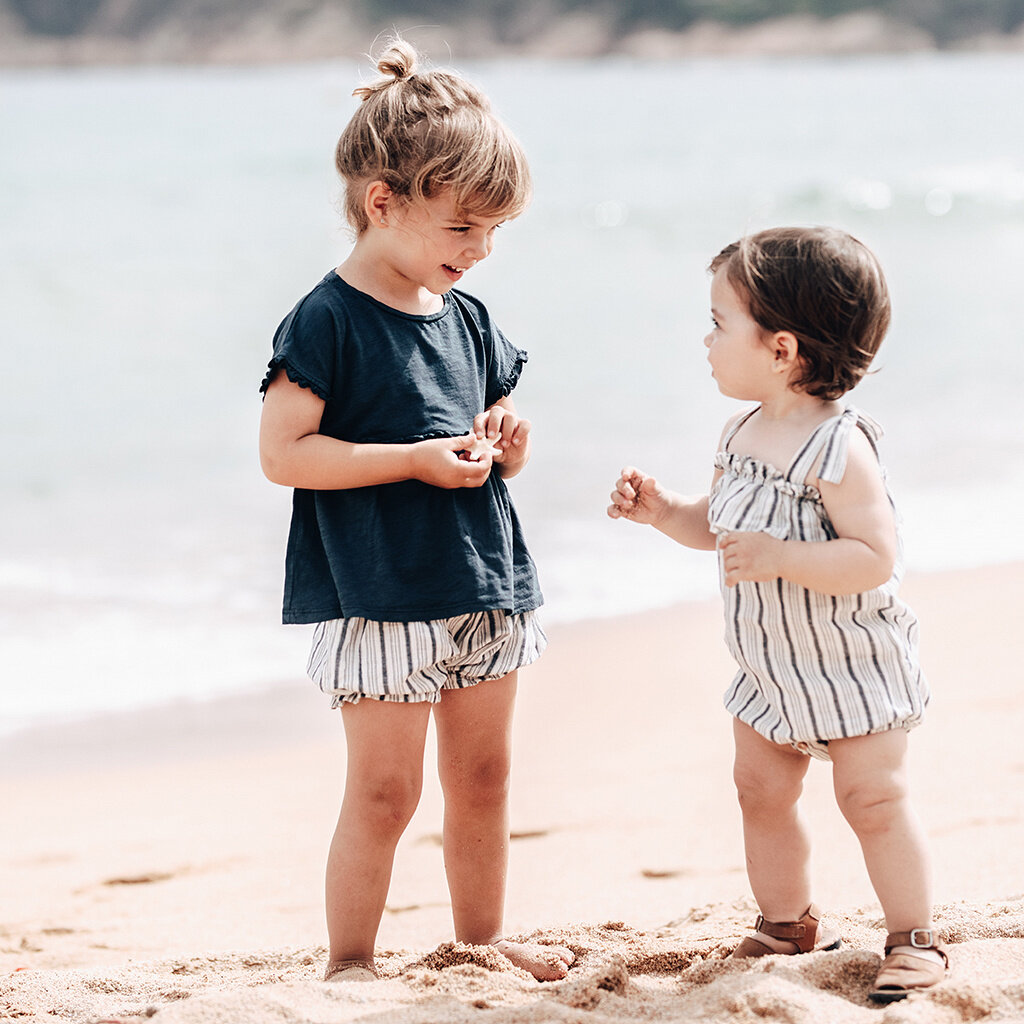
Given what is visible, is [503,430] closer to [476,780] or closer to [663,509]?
[663,509]

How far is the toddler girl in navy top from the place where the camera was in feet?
7.30

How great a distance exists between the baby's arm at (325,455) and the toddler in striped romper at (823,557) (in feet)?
1.51

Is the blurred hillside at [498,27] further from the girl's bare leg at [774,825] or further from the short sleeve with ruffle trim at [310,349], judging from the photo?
the girl's bare leg at [774,825]

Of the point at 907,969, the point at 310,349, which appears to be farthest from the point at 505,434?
the point at 907,969

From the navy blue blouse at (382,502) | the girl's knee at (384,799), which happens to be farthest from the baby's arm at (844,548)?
the girl's knee at (384,799)

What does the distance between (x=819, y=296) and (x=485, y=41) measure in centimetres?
8232

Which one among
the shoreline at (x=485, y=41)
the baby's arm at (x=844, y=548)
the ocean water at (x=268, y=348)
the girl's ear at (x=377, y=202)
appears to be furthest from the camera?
the shoreline at (x=485, y=41)

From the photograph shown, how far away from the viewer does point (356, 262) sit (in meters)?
2.33

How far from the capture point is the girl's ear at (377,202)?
2.26m

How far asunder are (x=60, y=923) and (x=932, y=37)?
7586 cm

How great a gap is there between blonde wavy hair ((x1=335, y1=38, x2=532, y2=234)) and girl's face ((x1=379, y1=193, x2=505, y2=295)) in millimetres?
17

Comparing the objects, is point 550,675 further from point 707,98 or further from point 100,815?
point 707,98

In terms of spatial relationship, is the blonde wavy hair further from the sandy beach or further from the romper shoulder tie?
the sandy beach

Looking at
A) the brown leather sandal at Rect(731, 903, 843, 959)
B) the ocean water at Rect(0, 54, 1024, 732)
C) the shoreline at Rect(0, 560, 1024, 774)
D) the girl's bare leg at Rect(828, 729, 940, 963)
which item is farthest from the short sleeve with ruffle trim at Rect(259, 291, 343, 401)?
the shoreline at Rect(0, 560, 1024, 774)
